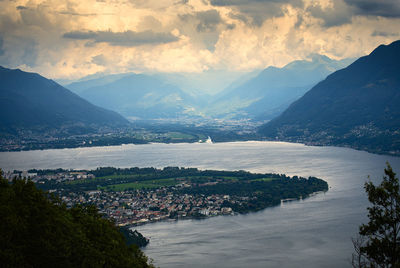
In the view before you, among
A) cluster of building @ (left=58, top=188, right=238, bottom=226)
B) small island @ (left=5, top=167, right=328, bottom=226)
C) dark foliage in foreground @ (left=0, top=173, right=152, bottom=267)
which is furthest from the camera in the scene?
small island @ (left=5, top=167, right=328, bottom=226)

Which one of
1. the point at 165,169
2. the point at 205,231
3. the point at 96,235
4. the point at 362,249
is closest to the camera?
A: the point at 362,249

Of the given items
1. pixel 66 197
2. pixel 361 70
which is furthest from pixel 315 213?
pixel 361 70

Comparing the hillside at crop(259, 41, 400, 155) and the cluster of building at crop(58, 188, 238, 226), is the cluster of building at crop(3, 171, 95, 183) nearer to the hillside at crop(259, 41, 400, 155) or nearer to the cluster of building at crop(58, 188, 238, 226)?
Result: the cluster of building at crop(58, 188, 238, 226)

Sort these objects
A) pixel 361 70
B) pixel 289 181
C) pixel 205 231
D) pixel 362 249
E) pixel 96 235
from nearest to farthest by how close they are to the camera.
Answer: pixel 362 249 < pixel 96 235 < pixel 205 231 < pixel 289 181 < pixel 361 70

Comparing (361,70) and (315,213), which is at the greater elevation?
(361,70)

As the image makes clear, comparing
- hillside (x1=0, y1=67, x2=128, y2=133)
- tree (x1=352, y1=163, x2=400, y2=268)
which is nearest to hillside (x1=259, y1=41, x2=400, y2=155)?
hillside (x1=0, y1=67, x2=128, y2=133)

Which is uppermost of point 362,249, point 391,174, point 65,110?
point 65,110

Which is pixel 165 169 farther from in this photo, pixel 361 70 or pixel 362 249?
pixel 361 70
